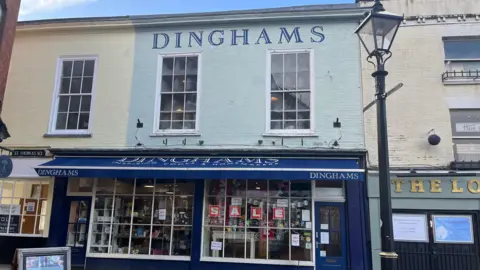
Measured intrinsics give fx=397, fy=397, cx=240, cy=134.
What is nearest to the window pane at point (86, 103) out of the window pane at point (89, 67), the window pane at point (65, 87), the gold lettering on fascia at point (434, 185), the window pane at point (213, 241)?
the window pane at point (65, 87)

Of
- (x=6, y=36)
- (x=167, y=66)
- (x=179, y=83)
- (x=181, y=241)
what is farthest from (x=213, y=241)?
(x=6, y=36)

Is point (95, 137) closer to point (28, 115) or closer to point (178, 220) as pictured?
point (28, 115)

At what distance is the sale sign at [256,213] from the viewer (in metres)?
10.6

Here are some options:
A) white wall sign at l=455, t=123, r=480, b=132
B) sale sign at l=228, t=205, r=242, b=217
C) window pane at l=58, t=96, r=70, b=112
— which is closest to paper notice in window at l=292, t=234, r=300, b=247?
sale sign at l=228, t=205, r=242, b=217

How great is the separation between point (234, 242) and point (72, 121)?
19.8 feet

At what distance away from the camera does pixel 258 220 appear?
419 inches

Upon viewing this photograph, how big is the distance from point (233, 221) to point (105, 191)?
3.85 meters

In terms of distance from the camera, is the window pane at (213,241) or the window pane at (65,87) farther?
the window pane at (65,87)

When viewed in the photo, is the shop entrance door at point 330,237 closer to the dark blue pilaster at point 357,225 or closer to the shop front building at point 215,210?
the shop front building at point 215,210

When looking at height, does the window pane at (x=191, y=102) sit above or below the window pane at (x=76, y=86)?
below

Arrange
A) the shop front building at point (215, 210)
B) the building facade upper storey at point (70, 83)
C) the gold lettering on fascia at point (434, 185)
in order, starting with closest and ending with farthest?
1. the gold lettering on fascia at point (434, 185)
2. the shop front building at point (215, 210)
3. the building facade upper storey at point (70, 83)

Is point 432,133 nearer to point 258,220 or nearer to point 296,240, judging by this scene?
point 296,240

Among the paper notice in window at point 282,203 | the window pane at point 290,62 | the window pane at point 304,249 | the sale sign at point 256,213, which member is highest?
the window pane at point 290,62

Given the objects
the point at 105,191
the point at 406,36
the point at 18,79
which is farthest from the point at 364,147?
the point at 18,79
